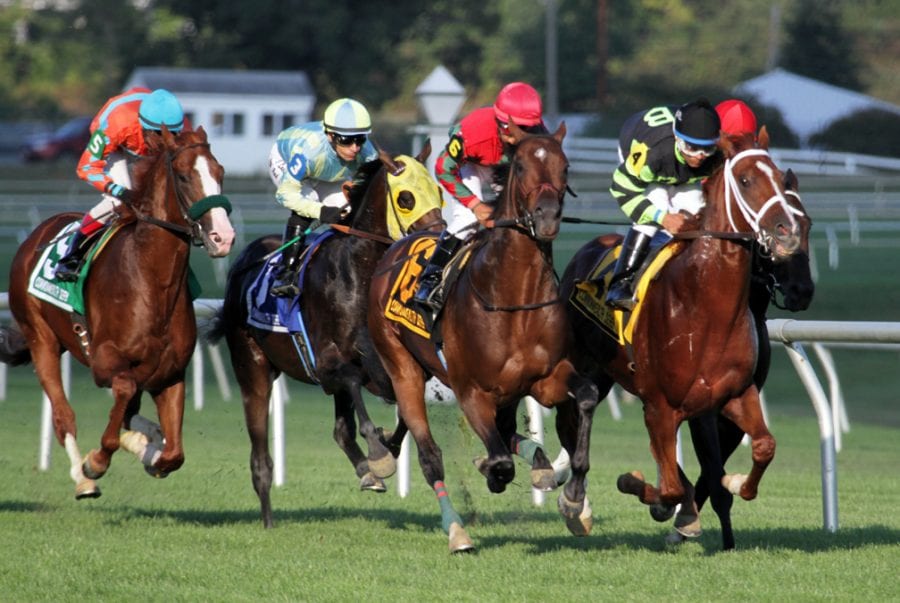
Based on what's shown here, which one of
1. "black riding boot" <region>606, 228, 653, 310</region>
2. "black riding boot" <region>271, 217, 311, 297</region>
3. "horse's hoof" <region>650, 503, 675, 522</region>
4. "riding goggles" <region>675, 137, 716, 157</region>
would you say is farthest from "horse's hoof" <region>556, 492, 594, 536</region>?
"black riding boot" <region>271, 217, 311, 297</region>

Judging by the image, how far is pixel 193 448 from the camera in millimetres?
11492

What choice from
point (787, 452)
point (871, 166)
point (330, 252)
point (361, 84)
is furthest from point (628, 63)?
point (330, 252)

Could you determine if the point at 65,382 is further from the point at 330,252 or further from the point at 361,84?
the point at 361,84

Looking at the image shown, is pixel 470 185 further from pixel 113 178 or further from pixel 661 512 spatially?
pixel 113 178

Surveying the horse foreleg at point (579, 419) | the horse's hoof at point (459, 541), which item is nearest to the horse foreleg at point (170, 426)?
the horse's hoof at point (459, 541)

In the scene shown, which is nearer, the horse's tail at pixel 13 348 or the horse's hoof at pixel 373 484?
the horse's hoof at pixel 373 484

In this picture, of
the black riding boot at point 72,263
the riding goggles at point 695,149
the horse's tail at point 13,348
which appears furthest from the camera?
the horse's tail at point 13,348

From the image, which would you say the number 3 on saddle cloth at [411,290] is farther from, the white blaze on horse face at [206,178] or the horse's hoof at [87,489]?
the horse's hoof at [87,489]

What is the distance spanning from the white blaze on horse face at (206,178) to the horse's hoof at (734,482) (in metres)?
2.71

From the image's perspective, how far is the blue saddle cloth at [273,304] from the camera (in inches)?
319

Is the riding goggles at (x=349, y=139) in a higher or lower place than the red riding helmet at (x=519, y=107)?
lower

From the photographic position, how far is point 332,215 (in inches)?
317

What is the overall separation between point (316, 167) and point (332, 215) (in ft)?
1.06

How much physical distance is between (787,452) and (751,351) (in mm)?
5651
